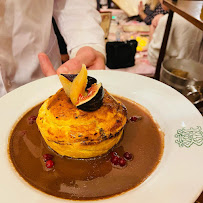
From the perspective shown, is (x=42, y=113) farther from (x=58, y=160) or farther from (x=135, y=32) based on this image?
(x=135, y=32)

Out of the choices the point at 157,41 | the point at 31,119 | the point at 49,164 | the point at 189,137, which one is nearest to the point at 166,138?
the point at 189,137

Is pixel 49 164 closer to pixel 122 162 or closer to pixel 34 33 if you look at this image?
pixel 122 162

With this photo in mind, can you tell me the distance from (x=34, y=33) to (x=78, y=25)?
75cm

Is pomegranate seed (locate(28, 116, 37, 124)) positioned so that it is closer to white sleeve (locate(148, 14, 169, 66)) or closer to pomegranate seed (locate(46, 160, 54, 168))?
pomegranate seed (locate(46, 160, 54, 168))

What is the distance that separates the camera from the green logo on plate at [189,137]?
1647mm

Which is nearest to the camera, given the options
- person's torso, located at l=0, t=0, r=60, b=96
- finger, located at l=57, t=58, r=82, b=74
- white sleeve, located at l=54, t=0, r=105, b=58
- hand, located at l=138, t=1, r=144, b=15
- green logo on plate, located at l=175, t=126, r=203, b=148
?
green logo on plate, located at l=175, t=126, r=203, b=148

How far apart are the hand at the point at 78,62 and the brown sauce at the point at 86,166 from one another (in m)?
0.77

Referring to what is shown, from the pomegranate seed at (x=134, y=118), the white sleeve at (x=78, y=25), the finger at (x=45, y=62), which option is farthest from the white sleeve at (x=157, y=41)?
the pomegranate seed at (x=134, y=118)

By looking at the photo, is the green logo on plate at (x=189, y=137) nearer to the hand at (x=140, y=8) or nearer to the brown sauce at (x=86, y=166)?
the brown sauce at (x=86, y=166)

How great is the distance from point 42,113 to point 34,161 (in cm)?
43

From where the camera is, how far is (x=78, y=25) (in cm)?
314

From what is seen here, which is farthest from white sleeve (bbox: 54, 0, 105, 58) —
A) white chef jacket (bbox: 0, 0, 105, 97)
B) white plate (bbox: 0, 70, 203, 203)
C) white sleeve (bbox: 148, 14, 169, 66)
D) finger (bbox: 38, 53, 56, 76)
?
white sleeve (bbox: 148, 14, 169, 66)

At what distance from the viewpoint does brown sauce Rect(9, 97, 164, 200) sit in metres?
1.52

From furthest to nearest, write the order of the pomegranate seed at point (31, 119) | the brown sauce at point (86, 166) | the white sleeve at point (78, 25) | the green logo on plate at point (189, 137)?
the white sleeve at point (78, 25) → the pomegranate seed at point (31, 119) → the green logo on plate at point (189, 137) → the brown sauce at point (86, 166)
